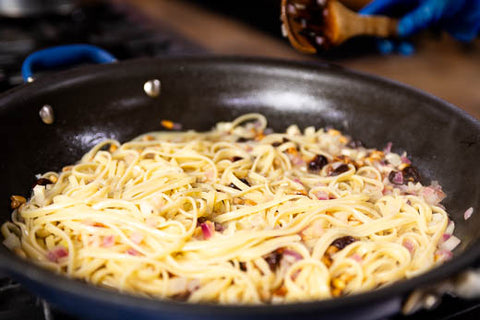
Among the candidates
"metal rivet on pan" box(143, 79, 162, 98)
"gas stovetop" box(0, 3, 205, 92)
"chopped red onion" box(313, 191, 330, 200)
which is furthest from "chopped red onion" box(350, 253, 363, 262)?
"gas stovetop" box(0, 3, 205, 92)

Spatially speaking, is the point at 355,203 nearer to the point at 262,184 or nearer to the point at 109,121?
the point at 262,184

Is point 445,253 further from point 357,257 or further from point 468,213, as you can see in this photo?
point 357,257

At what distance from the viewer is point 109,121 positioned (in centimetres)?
309

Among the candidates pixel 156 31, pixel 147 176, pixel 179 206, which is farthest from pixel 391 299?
pixel 156 31

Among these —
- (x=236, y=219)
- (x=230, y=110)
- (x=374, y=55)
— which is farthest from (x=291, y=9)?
(x=374, y=55)

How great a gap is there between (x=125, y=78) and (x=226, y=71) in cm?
64

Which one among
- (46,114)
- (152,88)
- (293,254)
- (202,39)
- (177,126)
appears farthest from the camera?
(202,39)

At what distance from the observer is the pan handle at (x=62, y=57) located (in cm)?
301

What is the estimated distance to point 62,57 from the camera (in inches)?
126

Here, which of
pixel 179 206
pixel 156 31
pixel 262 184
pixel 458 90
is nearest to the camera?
pixel 179 206

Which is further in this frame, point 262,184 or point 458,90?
point 458,90

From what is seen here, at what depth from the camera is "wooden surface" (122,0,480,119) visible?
5988 mm

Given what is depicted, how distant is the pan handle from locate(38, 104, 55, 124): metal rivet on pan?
0.28 m

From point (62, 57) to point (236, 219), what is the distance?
5.39 feet
